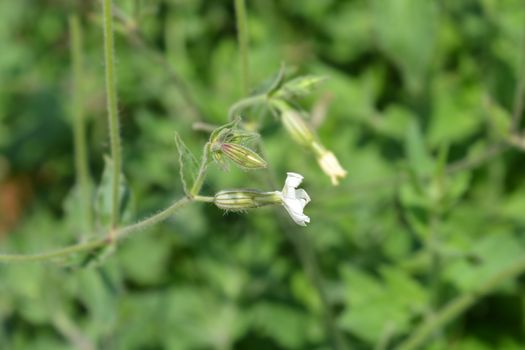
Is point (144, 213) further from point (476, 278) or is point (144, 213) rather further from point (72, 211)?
point (476, 278)

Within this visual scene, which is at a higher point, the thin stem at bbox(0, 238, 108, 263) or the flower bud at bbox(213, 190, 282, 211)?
the thin stem at bbox(0, 238, 108, 263)

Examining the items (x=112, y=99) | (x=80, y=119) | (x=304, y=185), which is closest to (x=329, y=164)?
(x=112, y=99)

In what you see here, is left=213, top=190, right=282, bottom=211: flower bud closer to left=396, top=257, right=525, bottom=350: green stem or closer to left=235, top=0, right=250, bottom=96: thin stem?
left=235, top=0, right=250, bottom=96: thin stem

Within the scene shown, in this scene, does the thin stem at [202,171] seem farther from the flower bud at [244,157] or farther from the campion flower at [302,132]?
the campion flower at [302,132]

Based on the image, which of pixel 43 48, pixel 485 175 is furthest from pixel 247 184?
pixel 43 48

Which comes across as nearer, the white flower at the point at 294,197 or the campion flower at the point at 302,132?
the white flower at the point at 294,197

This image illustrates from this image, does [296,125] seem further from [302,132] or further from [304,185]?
[304,185]

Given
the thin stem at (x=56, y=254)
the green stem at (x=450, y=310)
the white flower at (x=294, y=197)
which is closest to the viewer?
the white flower at (x=294, y=197)

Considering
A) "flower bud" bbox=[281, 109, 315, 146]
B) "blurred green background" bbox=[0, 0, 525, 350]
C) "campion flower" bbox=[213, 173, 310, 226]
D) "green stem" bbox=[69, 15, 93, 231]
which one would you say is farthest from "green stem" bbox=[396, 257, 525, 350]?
"green stem" bbox=[69, 15, 93, 231]

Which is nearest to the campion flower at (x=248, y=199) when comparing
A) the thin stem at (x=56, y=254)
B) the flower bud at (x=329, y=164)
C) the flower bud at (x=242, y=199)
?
the flower bud at (x=242, y=199)
